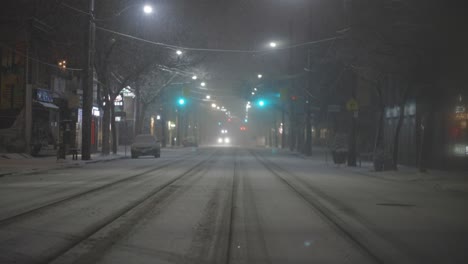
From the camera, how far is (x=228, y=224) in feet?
38.5

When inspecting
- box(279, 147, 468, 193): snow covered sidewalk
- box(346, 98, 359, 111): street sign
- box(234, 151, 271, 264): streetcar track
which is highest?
box(346, 98, 359, 111): street sign

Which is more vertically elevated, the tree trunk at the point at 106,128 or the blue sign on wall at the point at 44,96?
the blue sign on wall at the point at 44,96

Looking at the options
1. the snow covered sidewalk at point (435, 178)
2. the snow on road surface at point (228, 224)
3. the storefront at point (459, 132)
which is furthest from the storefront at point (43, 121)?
the storefront at point (459, 132)

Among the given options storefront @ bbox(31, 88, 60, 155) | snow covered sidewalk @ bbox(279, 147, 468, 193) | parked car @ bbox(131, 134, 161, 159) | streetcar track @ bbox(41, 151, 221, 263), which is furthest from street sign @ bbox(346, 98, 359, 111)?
storefront @ bbox(31, 88, 60, 155)

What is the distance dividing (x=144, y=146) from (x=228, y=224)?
36371 mm

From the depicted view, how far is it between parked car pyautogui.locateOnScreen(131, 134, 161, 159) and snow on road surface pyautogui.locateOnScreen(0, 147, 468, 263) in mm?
26490

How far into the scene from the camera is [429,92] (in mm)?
29109

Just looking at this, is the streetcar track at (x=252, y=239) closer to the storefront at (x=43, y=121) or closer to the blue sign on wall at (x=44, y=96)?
the blue sign on wall at (x=44, y=96)

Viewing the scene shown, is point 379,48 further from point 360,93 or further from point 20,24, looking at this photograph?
point 20,24

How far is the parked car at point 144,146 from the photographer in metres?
47.0

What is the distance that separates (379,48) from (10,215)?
1940cm

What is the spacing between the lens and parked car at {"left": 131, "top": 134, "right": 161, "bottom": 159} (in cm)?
4703

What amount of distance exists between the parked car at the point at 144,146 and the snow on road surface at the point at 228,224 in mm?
26490

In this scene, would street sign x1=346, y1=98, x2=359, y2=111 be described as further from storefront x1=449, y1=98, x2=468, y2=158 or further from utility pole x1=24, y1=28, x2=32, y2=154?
utility pole x1=24, y1=28, x2=32, y2=154
